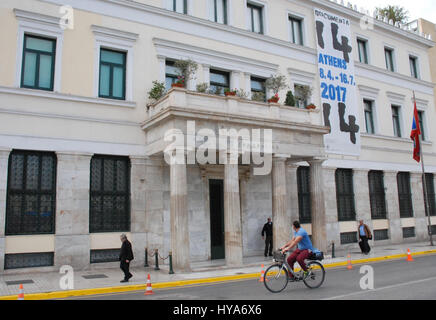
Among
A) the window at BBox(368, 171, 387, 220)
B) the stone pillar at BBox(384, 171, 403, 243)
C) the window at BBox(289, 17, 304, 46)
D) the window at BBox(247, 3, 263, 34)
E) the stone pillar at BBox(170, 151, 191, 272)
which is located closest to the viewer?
the stone pillar at BBox(170, 151, 191, 272)

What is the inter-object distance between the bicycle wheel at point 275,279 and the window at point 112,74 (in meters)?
11.4

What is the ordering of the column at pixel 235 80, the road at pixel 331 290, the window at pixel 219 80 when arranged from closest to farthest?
the road at pixel 331 290, the window at pixel 219 80, the column at pixel 235 80

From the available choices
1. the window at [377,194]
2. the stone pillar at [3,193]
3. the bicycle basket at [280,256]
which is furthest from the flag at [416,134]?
the stone pillar at [3,193]

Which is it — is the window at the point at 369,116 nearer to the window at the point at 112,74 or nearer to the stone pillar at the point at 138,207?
the stone pillar at the point at 138,207

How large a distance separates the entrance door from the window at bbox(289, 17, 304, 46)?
10979 mm

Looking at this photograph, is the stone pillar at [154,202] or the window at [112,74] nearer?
the stone pillar at [154,202]

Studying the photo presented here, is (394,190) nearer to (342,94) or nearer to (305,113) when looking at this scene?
(342,94)

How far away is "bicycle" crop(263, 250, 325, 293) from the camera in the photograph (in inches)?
407

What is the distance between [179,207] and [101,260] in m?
4.24

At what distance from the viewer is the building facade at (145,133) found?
15.6 metres

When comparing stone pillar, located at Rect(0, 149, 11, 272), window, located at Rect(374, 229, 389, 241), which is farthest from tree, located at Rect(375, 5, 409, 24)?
stone pillar, located at Rect(0, 149, 11, 272)

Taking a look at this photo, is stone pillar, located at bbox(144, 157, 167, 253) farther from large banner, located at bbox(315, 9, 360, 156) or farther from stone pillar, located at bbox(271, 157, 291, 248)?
large banner, located at bbox(315, 9, 360, 156)

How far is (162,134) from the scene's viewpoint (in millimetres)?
16328
